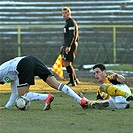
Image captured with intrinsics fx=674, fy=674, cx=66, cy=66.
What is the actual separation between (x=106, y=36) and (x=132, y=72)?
7.12m

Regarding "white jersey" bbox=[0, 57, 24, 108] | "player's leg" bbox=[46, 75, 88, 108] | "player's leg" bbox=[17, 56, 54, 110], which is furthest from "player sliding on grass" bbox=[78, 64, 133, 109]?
"white jersey" bbox=[0, 57, 24, 108]

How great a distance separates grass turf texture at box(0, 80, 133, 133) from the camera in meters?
7.91

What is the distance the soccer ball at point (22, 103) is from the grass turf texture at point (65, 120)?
0.30 ft

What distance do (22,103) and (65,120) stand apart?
5.41ft

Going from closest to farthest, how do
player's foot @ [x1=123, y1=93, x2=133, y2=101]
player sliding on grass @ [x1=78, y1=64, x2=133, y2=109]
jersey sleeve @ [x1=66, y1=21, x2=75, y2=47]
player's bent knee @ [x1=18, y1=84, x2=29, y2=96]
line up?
player's foot @ [x1=123, y1=93, x2=133, y2=101], player sliding on grass @ [x1=78, y1=64, x2=133, y2=109], player's bent knee @ [x1=18, y1=84, x2=29, y2=96], jersey sleeve @ [x1=66, y1=21, x2=75, y2=47]

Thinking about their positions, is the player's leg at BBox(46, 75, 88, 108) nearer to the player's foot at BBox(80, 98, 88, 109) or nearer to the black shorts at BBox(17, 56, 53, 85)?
the player's foot at BBox(80, 98, 88, 109)

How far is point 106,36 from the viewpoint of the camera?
2897cm

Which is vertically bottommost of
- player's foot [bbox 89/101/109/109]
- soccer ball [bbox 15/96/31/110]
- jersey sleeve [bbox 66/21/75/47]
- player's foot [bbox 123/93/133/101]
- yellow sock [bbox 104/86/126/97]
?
player's foot [bbox 89/101/109/109]

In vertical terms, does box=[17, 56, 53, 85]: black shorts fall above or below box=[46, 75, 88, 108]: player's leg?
above

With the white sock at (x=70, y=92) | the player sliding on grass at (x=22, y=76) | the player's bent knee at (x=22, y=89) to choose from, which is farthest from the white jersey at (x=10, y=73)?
the white sock at (x=70, y=92)

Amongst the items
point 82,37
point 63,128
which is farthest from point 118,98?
point 82,37

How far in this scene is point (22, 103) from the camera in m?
10.5

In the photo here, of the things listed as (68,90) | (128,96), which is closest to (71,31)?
(68,90)

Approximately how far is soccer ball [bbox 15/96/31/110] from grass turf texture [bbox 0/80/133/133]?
93 millimetres
